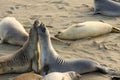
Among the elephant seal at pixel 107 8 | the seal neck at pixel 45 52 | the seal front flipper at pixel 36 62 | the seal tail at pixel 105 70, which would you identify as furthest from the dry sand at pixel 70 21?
the seal neck at pixel 45 52

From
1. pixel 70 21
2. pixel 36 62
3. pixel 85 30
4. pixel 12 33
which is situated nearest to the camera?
pixel 36 62

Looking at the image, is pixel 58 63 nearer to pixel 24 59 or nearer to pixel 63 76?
pixel 24 59

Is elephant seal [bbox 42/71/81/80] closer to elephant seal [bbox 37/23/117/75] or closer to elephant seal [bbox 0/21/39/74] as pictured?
elephant seal [bbox 37/23/117/75]

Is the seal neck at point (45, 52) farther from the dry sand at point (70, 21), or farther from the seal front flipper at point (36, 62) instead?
the dry sand at point (70, 21)

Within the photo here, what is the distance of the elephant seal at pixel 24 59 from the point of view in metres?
5.91

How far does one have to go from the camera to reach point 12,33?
7223mm

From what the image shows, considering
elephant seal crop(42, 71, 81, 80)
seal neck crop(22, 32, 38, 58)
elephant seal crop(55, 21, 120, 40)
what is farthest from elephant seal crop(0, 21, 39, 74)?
elephant seal crop(55, 21, 120, 40)

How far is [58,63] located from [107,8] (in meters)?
3.88

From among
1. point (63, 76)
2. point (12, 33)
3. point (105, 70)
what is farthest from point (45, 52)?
point (12, 33)

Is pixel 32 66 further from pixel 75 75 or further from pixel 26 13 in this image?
pixel 26 13

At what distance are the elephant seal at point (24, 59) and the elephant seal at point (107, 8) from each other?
364 centimetres

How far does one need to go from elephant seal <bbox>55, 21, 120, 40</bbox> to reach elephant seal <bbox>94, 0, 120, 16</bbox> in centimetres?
146

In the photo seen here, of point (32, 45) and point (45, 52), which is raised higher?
point (32, 45)

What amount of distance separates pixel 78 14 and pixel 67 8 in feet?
1.98
